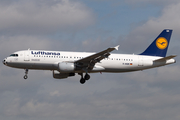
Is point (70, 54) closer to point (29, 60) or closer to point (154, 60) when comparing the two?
point (29, 60)

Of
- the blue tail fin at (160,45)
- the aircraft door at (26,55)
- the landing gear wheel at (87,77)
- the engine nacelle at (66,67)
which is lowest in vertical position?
the landing gear wheel at (87,77)

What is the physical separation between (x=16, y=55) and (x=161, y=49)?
21930 mm

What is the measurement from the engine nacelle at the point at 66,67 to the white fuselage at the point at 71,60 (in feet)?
2.56

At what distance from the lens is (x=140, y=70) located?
5144cm

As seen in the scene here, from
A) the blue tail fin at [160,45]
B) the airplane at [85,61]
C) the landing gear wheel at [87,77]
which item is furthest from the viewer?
the blue tail fin at [160,45]

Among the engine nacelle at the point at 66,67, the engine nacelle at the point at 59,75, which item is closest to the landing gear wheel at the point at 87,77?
the engine nacelle at the point at 59,75

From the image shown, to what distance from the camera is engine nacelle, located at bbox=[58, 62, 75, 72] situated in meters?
46.7

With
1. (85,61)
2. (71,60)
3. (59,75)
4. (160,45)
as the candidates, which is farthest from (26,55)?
(160,45)

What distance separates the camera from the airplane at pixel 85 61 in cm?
4709

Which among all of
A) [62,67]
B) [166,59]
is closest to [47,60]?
[62,67]

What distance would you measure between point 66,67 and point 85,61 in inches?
110

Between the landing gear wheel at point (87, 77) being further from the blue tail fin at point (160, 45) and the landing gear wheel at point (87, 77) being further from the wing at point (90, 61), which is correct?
the blue tail fin at point (160, 45)

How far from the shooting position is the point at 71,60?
48.2 meters

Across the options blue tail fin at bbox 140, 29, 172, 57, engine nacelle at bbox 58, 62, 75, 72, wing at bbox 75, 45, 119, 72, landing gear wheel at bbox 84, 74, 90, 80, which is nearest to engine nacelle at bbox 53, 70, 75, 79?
landing gear wheel at bbox 84, 74, 90, 80
